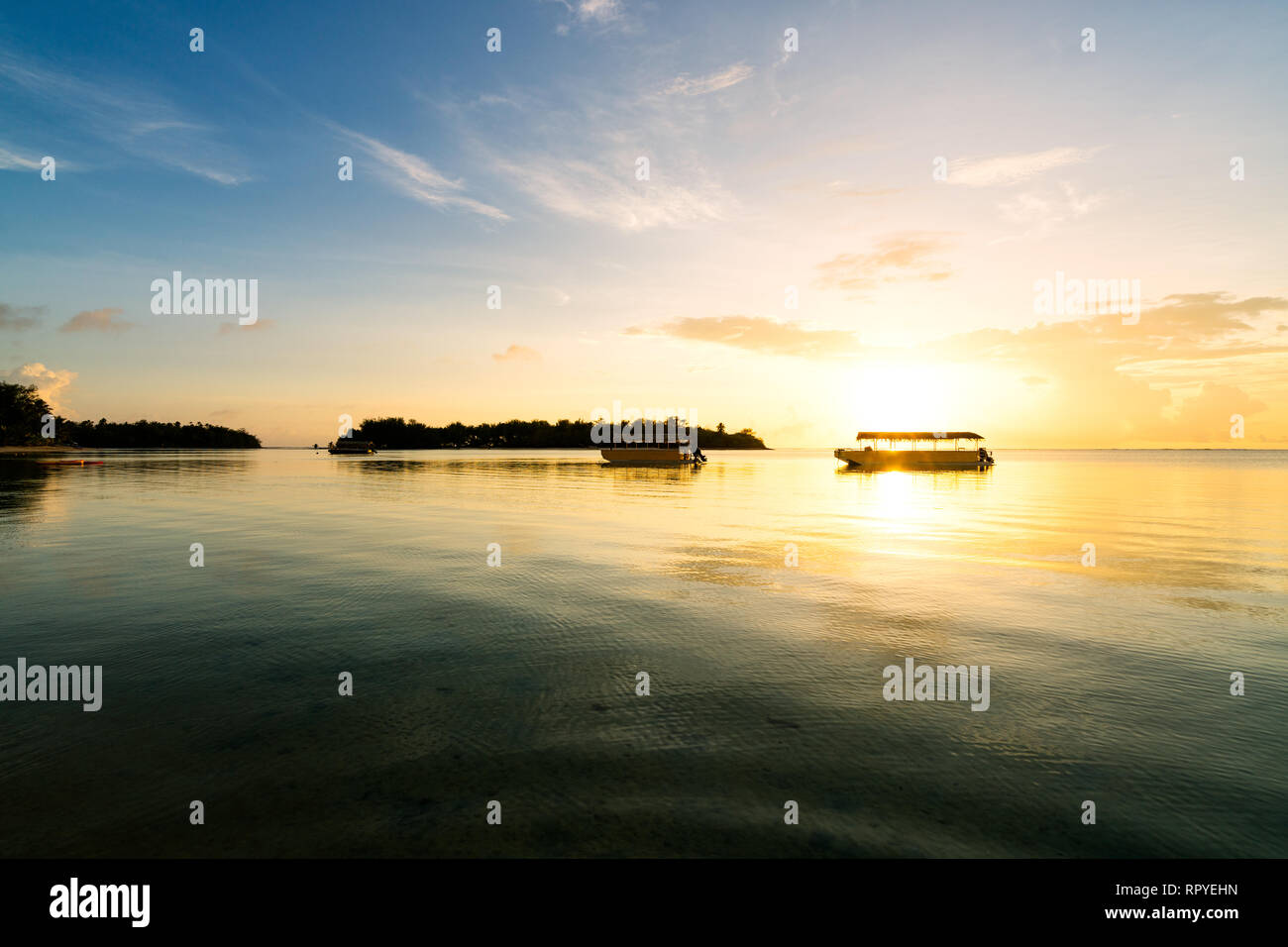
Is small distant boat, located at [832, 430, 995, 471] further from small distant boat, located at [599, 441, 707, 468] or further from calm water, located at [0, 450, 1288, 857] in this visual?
calm water, located at [0, 450, 1288, 857]

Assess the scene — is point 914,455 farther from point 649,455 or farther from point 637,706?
point 637,706

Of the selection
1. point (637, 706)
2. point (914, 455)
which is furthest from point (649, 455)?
point (637, 706)

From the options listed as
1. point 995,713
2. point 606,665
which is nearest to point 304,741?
point 606,665

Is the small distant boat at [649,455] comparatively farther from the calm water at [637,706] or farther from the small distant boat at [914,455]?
the calm water at [637,706]

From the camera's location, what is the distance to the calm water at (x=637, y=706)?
4.98m

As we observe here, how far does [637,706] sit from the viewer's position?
7438 millimetres

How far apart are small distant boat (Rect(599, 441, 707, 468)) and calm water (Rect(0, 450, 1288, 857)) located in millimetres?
95284

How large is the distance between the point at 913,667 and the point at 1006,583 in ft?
26.2

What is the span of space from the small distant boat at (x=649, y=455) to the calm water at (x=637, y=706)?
95.3 meters

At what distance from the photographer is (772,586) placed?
14641 mm

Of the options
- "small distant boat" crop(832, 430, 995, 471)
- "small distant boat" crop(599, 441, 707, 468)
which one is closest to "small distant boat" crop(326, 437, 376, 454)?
"small distant boat" crop(599, 441, 707, 468)

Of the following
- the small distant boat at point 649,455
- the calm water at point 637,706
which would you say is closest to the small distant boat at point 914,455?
the small distant boat at point 649,455

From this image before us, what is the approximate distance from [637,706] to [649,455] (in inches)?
4250
